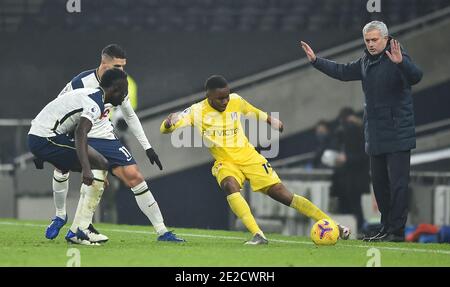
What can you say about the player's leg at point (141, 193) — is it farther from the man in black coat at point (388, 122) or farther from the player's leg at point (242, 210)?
the man in black coat at point (388, 122)

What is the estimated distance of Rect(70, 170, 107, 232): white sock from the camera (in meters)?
9.73

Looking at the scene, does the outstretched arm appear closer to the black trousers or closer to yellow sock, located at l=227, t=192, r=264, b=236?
the black trousers

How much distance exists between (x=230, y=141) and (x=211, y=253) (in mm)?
1874

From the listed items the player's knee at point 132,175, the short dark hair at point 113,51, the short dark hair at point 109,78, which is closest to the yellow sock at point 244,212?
the player's knee at point 132,175

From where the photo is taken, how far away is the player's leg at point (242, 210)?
979cm

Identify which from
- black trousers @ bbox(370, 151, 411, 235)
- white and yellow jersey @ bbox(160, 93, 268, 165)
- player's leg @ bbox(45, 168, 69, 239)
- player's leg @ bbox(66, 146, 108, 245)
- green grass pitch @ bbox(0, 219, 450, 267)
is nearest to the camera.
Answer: green grass pitch @ bbox(0, 219, 450, 267)

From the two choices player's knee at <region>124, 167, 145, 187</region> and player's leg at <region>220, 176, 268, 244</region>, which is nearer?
player's leg at <region>220, 176, 268, 244</region>

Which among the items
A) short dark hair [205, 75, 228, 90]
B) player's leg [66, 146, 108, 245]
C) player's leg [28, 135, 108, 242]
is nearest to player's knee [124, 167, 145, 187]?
player's leg [66, 146, 108, 245]

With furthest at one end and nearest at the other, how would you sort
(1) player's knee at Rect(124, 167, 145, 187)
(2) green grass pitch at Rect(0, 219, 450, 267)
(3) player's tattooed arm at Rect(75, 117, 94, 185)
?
(1) player's knee at Rect(124, 167, 145, 187) < (3) player's tattooed arm at Rect(75, 117, 94, 185) < (2) green grass pitch at Rect(0, 219, 450, 267)

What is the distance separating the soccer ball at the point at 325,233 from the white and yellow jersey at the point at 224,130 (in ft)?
3.22

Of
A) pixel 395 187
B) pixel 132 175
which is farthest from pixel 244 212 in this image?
pixel 395 187

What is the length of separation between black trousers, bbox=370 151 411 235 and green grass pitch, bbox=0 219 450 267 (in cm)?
35

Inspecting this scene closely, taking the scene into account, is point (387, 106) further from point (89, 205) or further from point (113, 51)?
point (89, 205)
